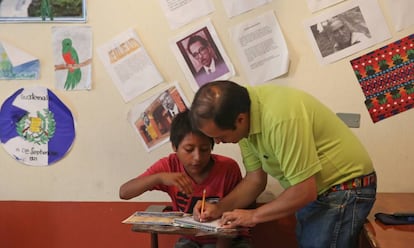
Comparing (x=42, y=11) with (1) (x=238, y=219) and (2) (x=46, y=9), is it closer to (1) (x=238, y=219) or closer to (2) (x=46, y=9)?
(2) (x=46, y=9)

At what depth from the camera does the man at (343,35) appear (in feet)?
7.46

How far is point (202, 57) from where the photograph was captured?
2.37 metres

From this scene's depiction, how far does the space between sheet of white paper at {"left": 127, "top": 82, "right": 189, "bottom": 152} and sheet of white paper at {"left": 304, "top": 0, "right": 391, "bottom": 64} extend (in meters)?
0.70

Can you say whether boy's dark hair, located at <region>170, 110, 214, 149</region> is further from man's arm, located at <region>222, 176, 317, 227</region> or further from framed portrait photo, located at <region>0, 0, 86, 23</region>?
framed portrait photo, located at <region>0, 0, 86, 23</region>

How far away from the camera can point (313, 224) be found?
185cm

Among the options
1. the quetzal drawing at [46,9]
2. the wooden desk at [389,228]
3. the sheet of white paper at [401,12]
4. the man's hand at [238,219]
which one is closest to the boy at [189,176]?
the man's hand at [238,219]

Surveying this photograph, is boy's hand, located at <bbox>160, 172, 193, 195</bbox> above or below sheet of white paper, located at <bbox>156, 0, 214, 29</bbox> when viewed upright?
below

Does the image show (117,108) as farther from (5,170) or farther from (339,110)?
(339,110)

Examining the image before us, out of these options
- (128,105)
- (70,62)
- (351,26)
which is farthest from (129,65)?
(351,26)

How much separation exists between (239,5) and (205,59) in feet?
0.98

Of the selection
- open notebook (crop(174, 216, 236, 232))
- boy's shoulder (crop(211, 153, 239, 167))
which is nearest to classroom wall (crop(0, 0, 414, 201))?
boy's shoulder (crop(211, 153, 239, 167))

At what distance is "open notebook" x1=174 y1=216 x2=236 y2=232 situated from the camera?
68.7 inches

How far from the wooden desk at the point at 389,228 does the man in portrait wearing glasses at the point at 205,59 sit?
0.94m

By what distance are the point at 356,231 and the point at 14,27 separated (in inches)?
74.3
